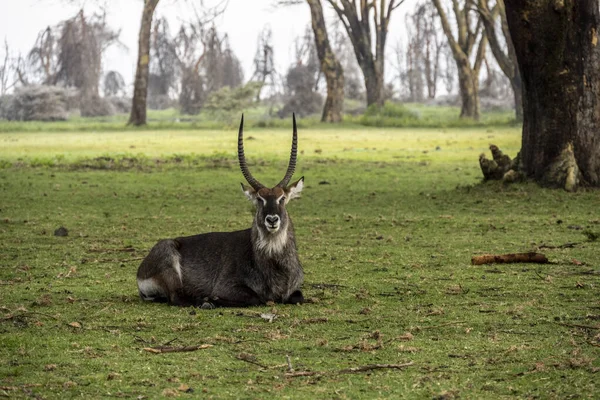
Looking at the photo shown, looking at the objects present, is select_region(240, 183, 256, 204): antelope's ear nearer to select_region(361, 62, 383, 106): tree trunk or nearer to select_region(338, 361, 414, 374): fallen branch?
select_region(338, 361, 414, 374): fallen branch

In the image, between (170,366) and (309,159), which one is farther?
(309,159)

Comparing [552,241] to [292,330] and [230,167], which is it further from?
[230,167]

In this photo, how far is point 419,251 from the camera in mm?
10672

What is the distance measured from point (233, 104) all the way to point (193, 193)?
24005 millimetres

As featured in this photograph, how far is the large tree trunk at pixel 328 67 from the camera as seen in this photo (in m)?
38.9

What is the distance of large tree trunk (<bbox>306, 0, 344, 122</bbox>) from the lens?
38938 mm

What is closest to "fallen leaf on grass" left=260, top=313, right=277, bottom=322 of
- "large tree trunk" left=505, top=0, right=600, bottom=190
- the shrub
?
"large tree trunk" left=505, top=0, right=600, bottom=190

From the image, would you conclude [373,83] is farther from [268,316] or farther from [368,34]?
[268,316]

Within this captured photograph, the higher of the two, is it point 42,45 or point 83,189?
point 42,45

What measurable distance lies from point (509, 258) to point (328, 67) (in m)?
31.4

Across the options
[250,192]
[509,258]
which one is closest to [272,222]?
[250,192]

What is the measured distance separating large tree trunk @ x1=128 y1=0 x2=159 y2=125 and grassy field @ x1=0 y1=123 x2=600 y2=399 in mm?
20935

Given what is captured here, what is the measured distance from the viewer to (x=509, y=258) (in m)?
9.56

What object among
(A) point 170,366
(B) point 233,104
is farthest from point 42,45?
(A) point 170,366
